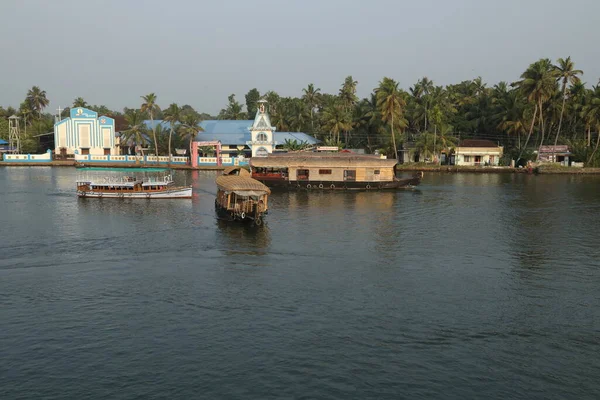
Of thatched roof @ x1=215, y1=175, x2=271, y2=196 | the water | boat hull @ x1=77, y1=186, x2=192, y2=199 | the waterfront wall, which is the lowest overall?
the water

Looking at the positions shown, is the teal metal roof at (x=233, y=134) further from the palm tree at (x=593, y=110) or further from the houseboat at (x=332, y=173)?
the palm tree at (x=593, y=110)

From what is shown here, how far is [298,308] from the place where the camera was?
19641mm

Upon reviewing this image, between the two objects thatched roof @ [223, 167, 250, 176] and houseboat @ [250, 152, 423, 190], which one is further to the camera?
houseboat @ [250, 152, 423, 190]

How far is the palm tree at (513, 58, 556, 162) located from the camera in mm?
74188

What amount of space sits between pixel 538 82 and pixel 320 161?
38994 millimetres

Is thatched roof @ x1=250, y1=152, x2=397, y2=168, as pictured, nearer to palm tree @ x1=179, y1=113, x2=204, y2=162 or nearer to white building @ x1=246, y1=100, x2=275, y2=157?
white building @ x1=246, y1=100, x2=275, y2=157

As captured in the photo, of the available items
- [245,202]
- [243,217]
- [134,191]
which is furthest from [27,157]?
[245,202]

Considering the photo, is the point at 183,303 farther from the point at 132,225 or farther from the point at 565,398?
the point at 132,225

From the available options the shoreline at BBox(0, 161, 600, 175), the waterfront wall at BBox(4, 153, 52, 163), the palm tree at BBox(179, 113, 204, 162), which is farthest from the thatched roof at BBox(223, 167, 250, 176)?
the waterfront wall at BBox(4, 153, 52, 163)

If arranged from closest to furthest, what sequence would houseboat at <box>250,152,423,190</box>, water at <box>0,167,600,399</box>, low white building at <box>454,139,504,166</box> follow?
1. water at <box>0,167,600,399</box>
2. houseboat at <box>250,152,423,190</box>
3. low white building at <box>454,139,504,166</box>

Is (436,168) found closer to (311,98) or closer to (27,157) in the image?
(311,98)

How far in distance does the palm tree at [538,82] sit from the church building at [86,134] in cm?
6565

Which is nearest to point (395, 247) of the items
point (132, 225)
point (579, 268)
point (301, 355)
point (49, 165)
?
point (579, 268)

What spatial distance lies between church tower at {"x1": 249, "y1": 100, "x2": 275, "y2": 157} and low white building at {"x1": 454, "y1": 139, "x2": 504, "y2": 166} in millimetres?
29401
